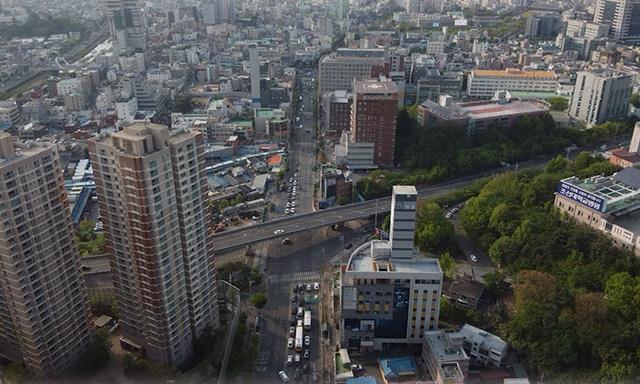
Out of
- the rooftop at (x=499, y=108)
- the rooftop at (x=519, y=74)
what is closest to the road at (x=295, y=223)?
the rooftop at (x=499, y=108)

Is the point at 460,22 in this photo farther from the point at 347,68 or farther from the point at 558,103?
the point at 347,68

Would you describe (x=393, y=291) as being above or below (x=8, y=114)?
below

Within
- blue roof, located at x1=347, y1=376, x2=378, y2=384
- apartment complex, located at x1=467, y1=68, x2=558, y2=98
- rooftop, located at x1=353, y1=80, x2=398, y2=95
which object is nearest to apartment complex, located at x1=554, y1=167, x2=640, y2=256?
rooftop, located at x1=353, y1=80, x2=398, y2=95

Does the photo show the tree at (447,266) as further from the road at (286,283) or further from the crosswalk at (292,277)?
the crosswalk at (292,277)

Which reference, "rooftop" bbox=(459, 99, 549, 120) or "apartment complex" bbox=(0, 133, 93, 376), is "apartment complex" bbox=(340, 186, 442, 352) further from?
"rooftop" bbox=(459, 99, 549, 120)

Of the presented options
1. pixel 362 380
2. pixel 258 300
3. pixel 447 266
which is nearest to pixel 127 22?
pixel 258 300

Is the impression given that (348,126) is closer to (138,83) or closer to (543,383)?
(138,83)
